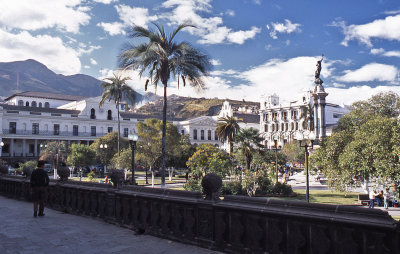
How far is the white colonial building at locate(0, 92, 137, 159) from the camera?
5788 cm

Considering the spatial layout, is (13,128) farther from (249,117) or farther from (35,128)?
(249,117)

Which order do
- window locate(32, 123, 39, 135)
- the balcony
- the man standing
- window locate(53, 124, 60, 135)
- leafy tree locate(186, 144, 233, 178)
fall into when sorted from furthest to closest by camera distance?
window locate(53, 124, 60, 135), window locate(32, 123, 39, 135), the balcony, leafy tree locate(186, 144, 233, 178), the man standing

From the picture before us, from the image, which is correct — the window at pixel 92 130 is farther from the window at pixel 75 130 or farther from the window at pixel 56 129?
the window at pixel 56 129

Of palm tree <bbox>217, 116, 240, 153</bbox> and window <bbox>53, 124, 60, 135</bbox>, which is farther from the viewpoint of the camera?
window <bbox>53, 124, 60, 135</bbox>

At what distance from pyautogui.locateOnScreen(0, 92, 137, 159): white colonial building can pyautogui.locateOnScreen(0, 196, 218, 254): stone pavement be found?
50122mm

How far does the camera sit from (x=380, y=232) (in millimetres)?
3297

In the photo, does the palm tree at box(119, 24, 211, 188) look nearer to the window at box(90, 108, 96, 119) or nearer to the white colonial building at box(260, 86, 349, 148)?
the window at box(90, 108, 96, 119)

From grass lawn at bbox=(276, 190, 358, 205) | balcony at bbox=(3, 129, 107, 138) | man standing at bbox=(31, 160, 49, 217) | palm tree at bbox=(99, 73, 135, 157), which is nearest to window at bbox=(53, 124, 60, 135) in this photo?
balcony at bbox=(3, 129, 107, 138)

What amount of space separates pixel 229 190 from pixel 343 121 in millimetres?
20011

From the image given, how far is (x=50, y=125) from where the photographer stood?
61.4 meters

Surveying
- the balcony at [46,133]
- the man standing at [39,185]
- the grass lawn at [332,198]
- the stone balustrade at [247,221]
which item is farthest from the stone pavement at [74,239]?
the balcony at [46,133]

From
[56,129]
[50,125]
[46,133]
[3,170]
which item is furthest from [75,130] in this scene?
[3,170]

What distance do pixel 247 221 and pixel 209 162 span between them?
21.1 meters

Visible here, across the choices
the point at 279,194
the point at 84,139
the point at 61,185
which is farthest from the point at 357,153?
the point at 84,139
